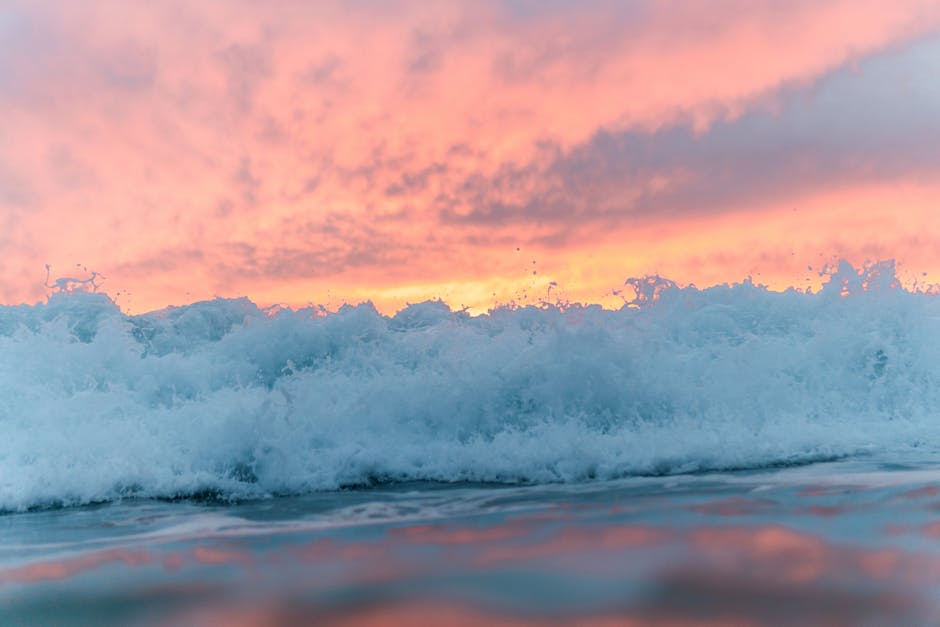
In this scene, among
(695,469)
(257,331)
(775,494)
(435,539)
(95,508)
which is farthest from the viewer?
(257,331)

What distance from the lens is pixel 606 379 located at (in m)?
9.58

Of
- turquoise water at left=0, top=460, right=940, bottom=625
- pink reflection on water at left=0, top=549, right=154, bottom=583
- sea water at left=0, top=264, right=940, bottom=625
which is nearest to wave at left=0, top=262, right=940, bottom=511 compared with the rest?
sea water at left=0, top=264, right=940, bottom=625

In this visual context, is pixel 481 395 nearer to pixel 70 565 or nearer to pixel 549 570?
pixel 70 565

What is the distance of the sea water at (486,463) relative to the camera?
3.71 meters

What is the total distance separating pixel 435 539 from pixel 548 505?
128cm

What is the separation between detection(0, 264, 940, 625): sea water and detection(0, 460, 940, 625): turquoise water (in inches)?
0.9

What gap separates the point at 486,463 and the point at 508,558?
3535 millimetres

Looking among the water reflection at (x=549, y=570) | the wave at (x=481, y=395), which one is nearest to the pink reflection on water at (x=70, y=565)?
the water reflection at (x=549, y=570)

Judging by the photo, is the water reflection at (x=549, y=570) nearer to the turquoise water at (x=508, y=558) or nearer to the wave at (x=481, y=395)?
the turquoise water at (x=508, y=558)

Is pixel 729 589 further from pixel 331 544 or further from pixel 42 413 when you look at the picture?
pixel 42 413

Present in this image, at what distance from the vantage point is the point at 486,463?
7.77m

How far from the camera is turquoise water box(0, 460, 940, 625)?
3.40m

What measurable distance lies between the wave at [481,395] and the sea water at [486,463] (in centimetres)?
4

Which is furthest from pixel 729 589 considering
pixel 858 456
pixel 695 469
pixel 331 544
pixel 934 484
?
pixel 858 456
